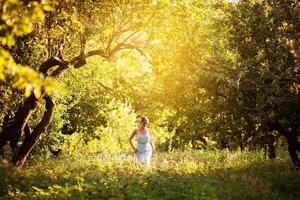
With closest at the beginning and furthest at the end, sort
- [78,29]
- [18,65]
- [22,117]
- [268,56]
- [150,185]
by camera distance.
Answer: [18,65], [150,185], [78,29], [268,56], [22,117]

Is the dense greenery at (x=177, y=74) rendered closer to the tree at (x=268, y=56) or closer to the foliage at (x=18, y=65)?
the tree at (x=268, y=56)

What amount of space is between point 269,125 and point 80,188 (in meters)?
10.1

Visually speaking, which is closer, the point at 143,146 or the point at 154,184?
the point at 154,184

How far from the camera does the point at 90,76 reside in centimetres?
2820

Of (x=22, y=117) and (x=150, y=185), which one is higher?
(x=22, y=117)

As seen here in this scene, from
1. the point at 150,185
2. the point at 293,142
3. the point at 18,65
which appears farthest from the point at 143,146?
the point at 18,65

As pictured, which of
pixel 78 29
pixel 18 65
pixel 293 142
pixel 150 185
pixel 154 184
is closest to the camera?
pixel 18 65

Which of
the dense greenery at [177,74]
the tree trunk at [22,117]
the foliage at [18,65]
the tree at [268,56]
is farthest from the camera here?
the tree trunk at [22,117]

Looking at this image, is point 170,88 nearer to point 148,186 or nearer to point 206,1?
point 206,1

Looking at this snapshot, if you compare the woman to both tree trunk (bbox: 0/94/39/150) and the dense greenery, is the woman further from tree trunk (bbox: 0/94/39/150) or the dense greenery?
tree trunk (bbox: 0/94/39/150)

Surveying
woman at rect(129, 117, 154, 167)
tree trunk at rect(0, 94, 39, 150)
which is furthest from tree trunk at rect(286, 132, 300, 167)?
tree trunk at rect(0, 94, 39, 150)

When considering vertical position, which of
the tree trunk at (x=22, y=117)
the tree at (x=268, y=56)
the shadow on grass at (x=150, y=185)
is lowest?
the shadow on grass at (x=150, y=185)

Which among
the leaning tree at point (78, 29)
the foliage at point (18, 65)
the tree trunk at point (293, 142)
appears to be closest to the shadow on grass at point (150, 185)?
the tree trunk at point (293, 142)

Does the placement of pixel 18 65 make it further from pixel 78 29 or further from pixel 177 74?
pixel 177 74
